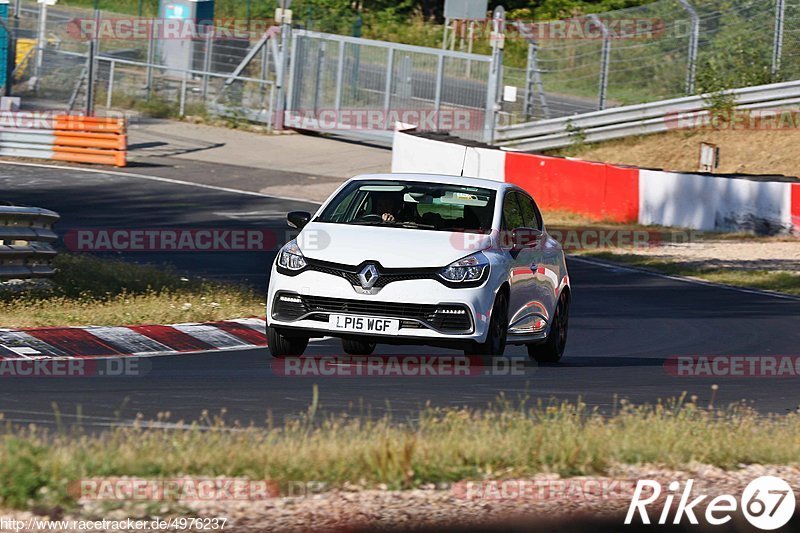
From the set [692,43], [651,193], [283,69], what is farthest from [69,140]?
[692,43]

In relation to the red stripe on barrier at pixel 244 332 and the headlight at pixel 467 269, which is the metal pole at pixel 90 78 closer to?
the red stripe on barrier at pixel 244 332

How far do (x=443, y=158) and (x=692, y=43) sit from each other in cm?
754

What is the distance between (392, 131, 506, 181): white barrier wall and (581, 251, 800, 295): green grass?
16.8ft

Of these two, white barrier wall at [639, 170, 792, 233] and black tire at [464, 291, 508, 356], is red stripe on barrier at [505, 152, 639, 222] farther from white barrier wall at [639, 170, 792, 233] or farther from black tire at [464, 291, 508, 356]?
black tire at [464, 291, 508, 356]

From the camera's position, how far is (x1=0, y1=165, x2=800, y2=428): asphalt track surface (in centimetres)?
858

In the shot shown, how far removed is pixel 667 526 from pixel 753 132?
27.5 metres

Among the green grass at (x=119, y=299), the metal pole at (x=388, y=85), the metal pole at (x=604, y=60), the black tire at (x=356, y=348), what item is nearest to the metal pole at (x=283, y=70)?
the metal pole at (x=388, y=85)

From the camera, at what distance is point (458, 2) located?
38.1 meters

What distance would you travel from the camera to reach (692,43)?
3206 cm

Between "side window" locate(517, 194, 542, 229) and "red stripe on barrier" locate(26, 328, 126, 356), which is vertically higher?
"side window" locate(517, 194, 542, 229)

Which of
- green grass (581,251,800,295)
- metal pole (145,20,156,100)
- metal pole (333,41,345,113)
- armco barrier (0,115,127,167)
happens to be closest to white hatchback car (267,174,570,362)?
green grass (581,251,800,295)

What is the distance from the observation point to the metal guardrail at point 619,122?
104 feet

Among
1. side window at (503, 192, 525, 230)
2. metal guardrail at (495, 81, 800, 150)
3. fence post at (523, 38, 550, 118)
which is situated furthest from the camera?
fence post at (523, 38, 550, 118)

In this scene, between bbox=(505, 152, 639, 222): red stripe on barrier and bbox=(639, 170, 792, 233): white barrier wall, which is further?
bbox=(505, 152, 639, 222): red stripe on barrier
